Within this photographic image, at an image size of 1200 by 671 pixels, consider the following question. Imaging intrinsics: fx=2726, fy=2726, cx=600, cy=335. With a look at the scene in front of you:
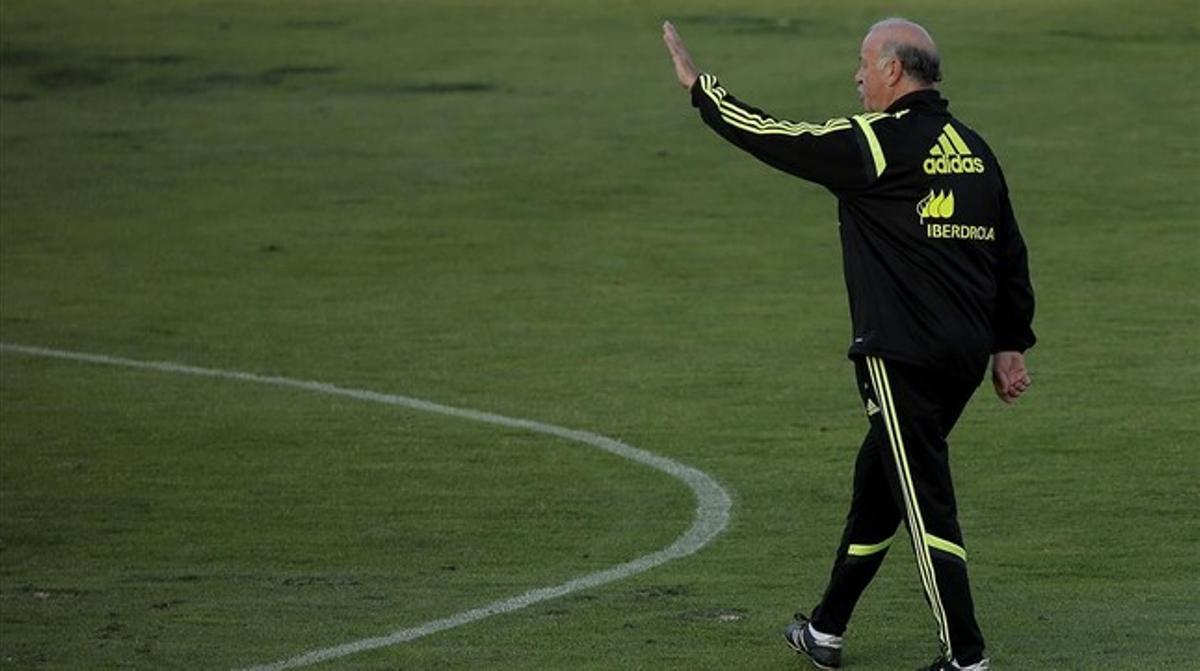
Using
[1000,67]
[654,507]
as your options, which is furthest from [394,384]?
[1000,67]

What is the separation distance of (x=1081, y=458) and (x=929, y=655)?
168 inches

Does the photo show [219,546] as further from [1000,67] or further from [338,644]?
[1000,67]

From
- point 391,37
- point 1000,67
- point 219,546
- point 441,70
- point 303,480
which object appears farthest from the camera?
point 391,37

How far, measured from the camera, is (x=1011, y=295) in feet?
27.4

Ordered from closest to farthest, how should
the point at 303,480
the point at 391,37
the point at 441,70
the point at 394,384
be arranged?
the point at 303,480
the point at 394,384
the point at 441,70
the point at 391,37

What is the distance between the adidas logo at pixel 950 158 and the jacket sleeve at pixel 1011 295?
0.59 ft

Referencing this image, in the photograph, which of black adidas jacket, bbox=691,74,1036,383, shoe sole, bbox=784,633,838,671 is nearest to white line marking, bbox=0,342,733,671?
shoe sole, bbox=784,633,838,671

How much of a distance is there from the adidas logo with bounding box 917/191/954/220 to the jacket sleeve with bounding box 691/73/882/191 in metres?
0.17

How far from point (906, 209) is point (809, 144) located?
14.4 inches

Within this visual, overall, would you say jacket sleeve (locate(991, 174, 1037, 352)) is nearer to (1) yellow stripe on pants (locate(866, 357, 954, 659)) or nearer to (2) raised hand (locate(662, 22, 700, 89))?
(1) yellow stripe on pants (locate(866, 357, 954, 659))

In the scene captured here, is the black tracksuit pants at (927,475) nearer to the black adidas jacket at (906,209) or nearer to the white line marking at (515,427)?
the black adidas jacket at (906,209)

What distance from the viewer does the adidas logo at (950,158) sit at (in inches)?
317

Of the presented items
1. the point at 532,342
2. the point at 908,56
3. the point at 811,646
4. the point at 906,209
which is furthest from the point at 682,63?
the point at 532,342

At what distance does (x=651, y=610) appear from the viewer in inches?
380
